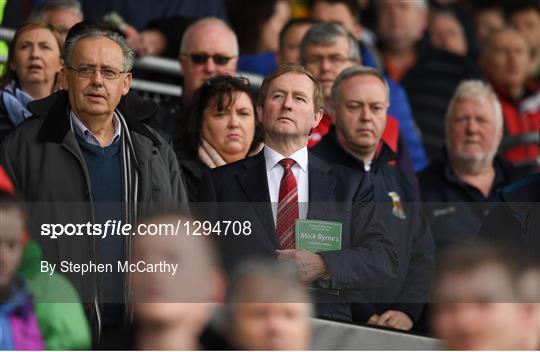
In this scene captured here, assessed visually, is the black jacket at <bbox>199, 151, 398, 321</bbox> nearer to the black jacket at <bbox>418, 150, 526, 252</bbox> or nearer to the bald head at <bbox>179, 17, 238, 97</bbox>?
the black jacket at <bbox>418, 150, 526, 252</bbox>

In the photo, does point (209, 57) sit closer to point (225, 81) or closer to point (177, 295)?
point (225, 81)

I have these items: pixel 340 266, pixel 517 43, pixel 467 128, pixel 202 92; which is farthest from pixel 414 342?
pixel 517 43

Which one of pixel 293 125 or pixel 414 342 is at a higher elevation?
pixel 293 125

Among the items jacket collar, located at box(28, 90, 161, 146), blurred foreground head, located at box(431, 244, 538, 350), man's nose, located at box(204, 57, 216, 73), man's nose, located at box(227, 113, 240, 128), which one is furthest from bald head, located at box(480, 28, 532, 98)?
blurred foreground head, located at box(431, 244, 538, 350)

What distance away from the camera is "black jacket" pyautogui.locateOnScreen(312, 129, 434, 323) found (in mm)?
7941

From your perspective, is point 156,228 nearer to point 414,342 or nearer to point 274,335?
point 274,335

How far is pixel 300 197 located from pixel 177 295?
6.23 feet

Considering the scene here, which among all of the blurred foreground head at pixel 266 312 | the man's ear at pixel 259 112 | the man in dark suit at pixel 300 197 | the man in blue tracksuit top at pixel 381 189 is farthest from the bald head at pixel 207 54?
the blurred foreground head at pixel 266 312

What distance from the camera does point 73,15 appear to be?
9.64 meters

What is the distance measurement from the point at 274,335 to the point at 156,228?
74 cm

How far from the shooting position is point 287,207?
7566 mm

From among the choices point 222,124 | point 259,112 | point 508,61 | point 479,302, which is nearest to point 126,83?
point 259,112

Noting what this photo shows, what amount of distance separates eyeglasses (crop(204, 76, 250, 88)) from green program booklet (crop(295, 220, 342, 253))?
1369 mm

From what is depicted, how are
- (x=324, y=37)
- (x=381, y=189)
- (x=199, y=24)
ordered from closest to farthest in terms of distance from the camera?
(x=381, y=189) → (x=199, y=24) → (x=324, y=37)
